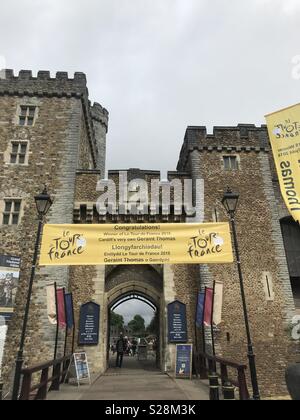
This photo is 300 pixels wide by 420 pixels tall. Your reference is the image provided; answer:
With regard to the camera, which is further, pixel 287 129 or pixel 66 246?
pixel 287 129

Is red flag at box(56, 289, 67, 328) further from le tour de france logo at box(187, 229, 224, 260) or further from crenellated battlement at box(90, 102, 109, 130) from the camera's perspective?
crenellated battlement at box(90, 102, 109, 130)

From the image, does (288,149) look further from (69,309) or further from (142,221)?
(69,309)

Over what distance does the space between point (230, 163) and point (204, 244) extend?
29.4 ft

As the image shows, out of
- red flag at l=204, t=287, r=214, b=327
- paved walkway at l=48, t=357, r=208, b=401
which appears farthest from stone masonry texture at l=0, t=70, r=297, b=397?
paved walkway at l=48, t=357, r=208, b=401

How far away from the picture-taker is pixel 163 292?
50.2ft

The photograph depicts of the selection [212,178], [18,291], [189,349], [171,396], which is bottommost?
[171,396]

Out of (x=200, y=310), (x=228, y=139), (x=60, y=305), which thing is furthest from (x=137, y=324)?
(x=60, y=305)

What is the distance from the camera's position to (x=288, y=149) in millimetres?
13773

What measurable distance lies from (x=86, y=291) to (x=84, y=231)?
5.79m

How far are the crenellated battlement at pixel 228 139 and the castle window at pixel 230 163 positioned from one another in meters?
0.40

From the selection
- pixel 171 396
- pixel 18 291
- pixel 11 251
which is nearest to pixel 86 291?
pixel 18 291

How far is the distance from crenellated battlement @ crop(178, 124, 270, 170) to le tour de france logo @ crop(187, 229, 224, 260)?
8685mm

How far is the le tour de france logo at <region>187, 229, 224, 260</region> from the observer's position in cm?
977
